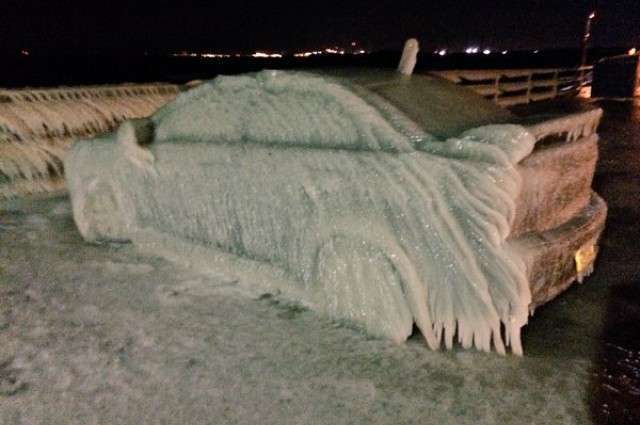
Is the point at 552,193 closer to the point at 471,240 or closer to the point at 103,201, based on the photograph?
the point at 471,240

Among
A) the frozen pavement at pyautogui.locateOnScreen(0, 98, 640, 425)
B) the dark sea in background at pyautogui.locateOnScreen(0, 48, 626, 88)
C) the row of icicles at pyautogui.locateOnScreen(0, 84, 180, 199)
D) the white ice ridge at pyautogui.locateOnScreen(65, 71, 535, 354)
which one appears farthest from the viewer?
the dark sea in background at pyautogui.locateOnScreen(0, 48, 626, 88)

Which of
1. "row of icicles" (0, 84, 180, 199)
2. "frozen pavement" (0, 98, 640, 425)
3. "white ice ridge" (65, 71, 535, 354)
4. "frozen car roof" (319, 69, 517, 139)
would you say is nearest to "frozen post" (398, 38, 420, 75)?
"frozen car roof" (319, 69, 517, 139)

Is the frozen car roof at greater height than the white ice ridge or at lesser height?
greater

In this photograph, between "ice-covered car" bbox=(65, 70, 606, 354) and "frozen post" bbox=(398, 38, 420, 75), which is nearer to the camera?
"ice-covered car" bbox=(65, 70, 606, 354)

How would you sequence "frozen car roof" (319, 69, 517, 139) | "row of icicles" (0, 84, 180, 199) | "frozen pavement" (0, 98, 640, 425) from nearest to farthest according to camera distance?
"frozen pavement" (0, 98, 640, 425) → "frozen car roof" (319, 69, 517, 139) → "row of icicles" (0, 84, 180, 199)

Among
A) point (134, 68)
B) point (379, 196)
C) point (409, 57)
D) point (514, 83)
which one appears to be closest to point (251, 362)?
point (379, 196)

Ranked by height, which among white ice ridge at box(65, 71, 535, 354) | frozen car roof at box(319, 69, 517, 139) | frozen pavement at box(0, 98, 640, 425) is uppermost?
frozen car roof at box(319, 69, 517, 139)

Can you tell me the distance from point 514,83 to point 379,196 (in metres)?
10.9

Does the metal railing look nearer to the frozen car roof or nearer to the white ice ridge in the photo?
the frozen car roof

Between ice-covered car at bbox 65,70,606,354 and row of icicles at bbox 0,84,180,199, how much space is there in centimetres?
298

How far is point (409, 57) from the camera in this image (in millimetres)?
4035

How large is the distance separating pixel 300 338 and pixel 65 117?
530cm

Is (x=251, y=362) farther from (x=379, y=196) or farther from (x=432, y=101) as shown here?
(x=432, y=101)

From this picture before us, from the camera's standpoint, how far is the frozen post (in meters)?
4.01
